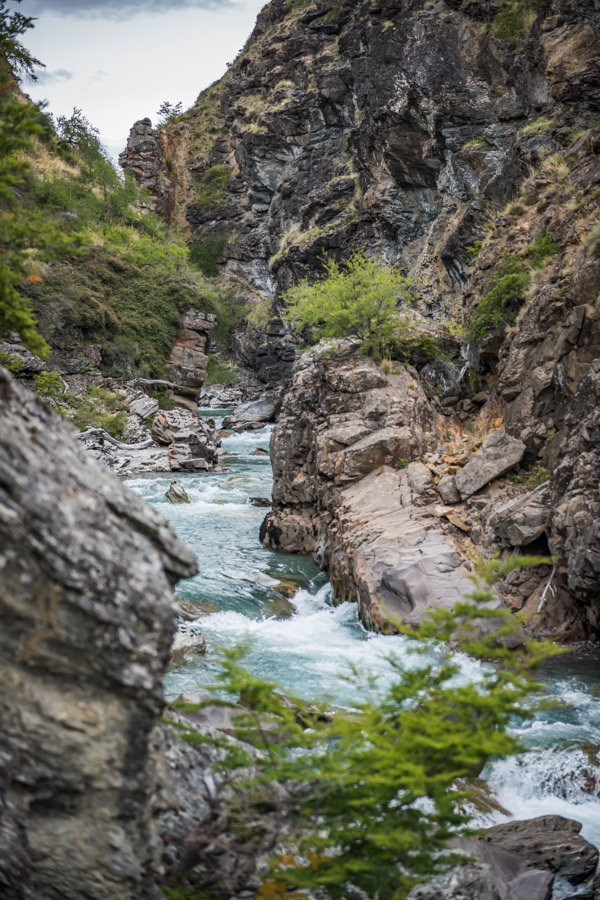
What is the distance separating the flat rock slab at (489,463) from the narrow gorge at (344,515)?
0.08 metres

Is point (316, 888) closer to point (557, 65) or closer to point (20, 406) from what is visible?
point (20, 406)

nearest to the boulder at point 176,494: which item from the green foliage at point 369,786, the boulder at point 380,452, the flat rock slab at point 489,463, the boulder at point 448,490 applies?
the boulder at point 380,452

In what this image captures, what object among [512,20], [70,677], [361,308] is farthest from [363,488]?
[512,20]

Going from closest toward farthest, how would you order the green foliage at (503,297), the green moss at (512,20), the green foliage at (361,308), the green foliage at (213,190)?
1. the green foliage at (503,297)
2. the green foliage at (361,308)
3. the green moss at (512,20)
4. the green foliage at (213,190)

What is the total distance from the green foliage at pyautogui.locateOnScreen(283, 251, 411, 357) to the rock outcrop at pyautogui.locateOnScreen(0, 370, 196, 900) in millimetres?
14655

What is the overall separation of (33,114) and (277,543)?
13.2m

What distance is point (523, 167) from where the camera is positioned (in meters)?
22.1

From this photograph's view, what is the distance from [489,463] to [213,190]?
59816 mm

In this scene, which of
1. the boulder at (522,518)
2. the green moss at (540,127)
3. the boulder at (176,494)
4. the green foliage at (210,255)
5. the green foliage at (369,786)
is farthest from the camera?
the green foliage at (210,255)

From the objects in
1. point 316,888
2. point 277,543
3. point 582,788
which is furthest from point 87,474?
point 277,543

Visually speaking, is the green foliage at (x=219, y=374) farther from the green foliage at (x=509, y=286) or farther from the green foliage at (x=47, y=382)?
the green foliage at (x=509, y=286)

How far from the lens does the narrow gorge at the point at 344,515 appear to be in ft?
11.8

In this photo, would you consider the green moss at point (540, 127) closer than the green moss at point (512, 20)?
Yes

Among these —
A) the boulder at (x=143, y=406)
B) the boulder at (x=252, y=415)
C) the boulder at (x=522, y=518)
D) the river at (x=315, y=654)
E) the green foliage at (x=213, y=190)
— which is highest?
the green foliage at (x=213, y=190)
